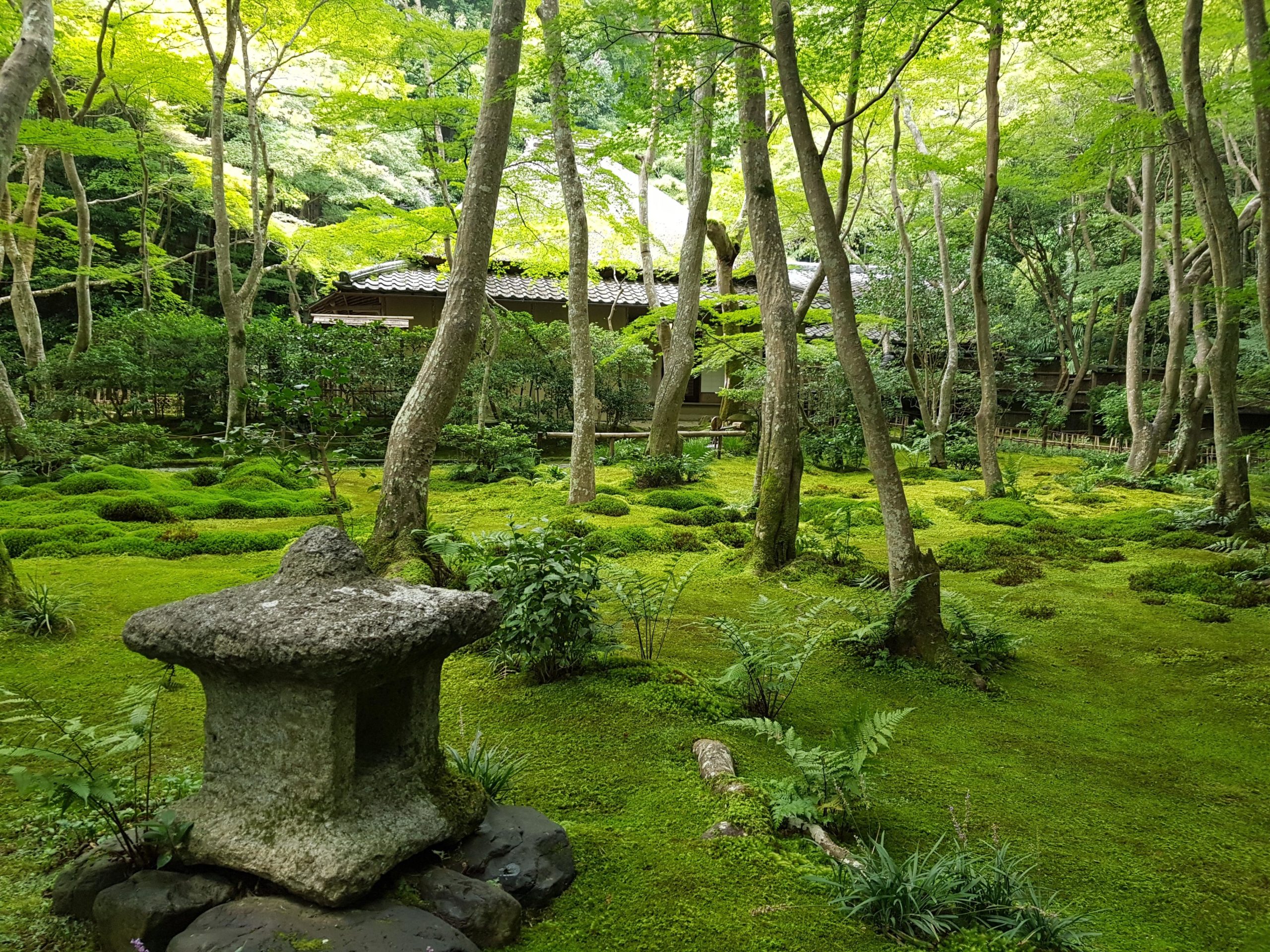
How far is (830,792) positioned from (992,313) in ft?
81.4

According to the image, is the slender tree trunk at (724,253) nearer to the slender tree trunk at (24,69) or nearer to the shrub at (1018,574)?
the shrub at (1018,574)

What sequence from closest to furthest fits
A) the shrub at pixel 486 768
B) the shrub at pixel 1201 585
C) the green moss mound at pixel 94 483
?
the shrub at pixel 486 768 → the shrub at pixel 1201 585 → the green moss mound at pixel 94 483

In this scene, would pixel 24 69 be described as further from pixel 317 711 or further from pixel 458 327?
pixel 317 711

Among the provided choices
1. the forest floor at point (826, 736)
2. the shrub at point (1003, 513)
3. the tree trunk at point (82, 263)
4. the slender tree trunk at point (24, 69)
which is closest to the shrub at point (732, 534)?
the forest floor at point (826, 736)

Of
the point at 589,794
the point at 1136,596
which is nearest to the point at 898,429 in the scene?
the point at 1136,596

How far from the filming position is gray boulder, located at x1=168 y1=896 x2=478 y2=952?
194 cm

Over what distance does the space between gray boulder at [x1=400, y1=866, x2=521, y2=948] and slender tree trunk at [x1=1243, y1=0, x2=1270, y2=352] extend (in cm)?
926

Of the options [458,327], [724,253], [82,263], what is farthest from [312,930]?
[82,263]

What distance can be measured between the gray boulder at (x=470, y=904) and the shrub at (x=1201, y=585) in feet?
24.3

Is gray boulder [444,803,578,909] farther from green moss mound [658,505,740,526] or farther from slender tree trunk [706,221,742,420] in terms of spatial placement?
slender tree trunk [706,221,742,420]

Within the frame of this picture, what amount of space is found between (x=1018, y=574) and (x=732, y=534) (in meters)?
3.26

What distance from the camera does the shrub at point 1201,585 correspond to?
22.3ft

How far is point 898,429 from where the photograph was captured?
22.5 m

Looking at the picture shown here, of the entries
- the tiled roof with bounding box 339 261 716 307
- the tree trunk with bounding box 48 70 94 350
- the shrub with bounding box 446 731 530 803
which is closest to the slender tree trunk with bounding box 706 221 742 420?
the tiled roof with bounding box 339 261 716 307
